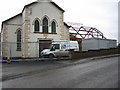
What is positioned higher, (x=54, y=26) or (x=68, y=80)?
(x=54, y=26)

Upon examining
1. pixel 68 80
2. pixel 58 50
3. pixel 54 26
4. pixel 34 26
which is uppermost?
pixel 54 26

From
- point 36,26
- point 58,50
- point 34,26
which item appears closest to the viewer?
point 58,50

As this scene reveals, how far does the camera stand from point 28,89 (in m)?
5.49

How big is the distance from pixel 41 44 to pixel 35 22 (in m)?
5.14

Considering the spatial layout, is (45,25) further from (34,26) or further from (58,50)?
(58,50)

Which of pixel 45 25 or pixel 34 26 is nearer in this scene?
pixel 34 26

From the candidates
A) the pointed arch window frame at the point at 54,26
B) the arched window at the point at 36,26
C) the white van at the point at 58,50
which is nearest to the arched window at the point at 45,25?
the arched window at the point at 36,26

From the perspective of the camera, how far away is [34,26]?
20.7 metres

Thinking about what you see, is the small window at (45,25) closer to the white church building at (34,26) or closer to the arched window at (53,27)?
the white church building at (34,26)

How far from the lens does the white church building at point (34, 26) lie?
20.1m

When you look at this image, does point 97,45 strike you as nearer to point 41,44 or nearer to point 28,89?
point 41,44

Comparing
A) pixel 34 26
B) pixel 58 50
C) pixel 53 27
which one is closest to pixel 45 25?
pixel 53 27

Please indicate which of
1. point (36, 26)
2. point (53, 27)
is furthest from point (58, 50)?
point (36, 26)

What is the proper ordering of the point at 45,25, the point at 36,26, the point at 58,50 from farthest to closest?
the point at 45,25, the point at 36,26, the point at 58,50
